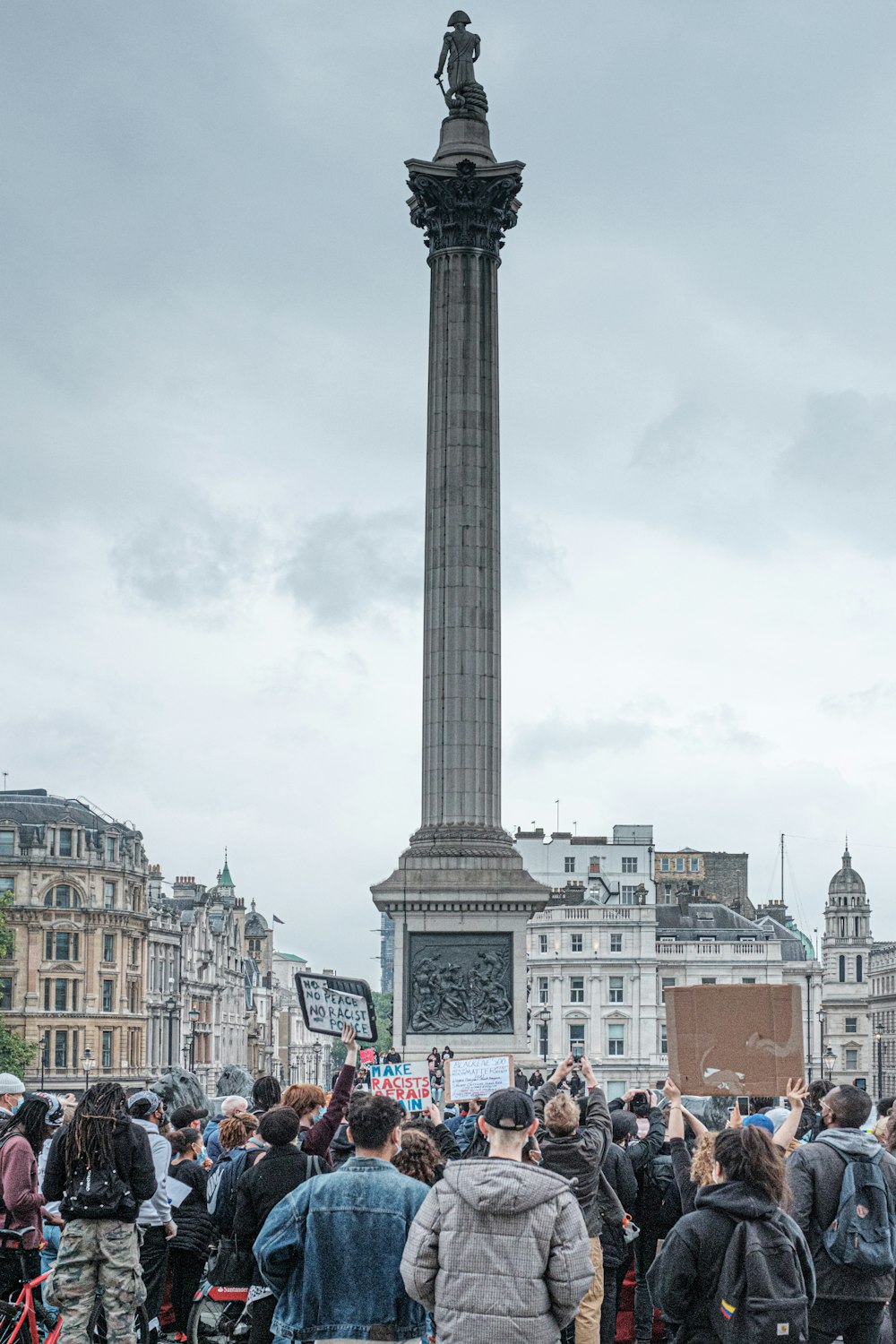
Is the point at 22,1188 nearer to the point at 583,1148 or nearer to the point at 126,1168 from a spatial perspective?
the point at 126,1168

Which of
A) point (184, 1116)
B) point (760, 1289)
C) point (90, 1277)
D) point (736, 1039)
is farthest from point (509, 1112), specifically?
point (184, 1116)

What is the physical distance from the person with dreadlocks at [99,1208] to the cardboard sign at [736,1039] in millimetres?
5013

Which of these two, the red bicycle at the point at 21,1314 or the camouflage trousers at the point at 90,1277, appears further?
the red bicycle at the point at 21,1314

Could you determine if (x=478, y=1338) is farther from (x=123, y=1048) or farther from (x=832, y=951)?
(x=832, y=951)

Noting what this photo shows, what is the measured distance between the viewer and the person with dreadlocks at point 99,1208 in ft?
41.1

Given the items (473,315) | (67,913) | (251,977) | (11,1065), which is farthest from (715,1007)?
(251,977)

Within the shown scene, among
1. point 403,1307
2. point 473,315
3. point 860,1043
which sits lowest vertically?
point 860,1043

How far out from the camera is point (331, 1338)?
995cm

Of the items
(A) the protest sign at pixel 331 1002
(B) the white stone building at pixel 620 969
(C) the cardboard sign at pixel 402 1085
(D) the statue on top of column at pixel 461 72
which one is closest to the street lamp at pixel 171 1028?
(B) the white stone building at pixel 620 969

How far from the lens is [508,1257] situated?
350 inches

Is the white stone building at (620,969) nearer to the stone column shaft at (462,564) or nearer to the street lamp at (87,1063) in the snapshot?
the street lamp at (87,1063)

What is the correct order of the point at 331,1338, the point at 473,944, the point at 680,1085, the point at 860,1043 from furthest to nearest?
the point at 860,1043 < the point at 473,944 < the point at 680,1085 < the point at 331,1338

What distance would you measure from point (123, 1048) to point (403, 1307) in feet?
300

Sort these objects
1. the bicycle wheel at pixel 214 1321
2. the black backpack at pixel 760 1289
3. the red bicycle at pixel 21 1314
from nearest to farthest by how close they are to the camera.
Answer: the black backpack at pixel 760 1289, the bicycle wheel at pixel 214 1321, the red bicycle at pixel 21 1314
